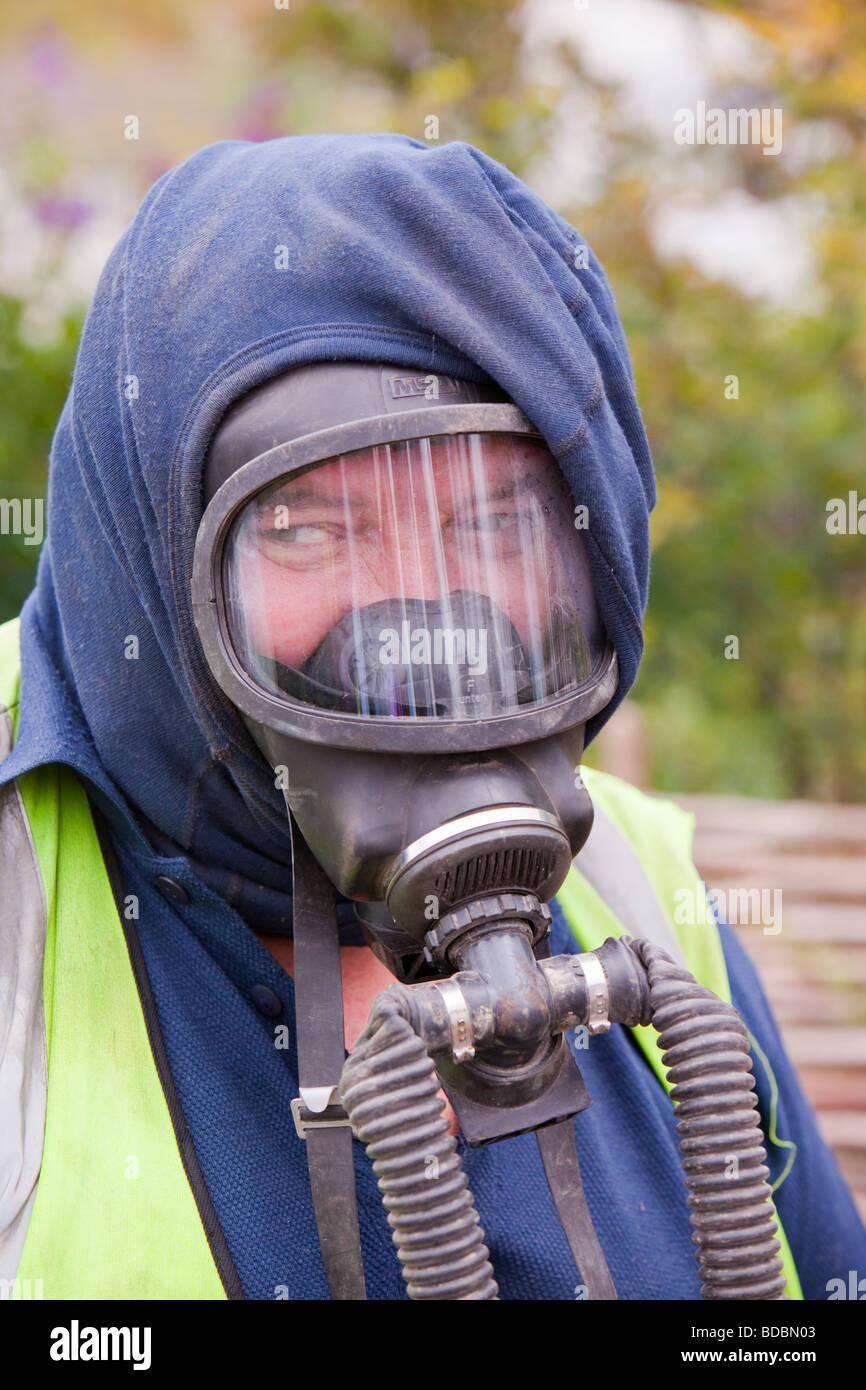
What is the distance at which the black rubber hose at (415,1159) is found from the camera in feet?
4.47

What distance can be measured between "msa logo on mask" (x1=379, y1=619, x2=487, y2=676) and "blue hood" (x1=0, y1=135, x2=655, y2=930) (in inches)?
9.4

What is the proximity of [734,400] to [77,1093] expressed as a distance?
5.35 metres

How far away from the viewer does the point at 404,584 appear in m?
1.54

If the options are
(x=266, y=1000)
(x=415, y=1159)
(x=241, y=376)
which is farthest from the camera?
(x=266, y=1000)

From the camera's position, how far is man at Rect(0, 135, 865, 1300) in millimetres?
1549

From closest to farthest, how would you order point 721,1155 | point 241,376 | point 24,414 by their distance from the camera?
point 721,1155, point 241,376, point 24,414

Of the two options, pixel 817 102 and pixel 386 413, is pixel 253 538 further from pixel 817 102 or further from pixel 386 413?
pixel 817 102

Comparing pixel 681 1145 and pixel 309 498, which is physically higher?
pixel 309 498

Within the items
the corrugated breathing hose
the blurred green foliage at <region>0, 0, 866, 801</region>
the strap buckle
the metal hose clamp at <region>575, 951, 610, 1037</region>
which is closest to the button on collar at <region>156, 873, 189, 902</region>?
the strap buckle

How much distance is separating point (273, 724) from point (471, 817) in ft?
0.80

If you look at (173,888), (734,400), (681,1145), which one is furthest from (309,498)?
(734,400)

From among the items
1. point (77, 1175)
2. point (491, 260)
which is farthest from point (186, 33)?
point (77, 1175)

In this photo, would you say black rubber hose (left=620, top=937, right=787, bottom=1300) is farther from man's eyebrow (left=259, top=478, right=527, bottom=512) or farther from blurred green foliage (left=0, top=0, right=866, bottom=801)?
blurred green foliage (left=0, top=0, right=866, bottom=801)

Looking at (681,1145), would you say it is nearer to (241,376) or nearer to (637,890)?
(637,890)
